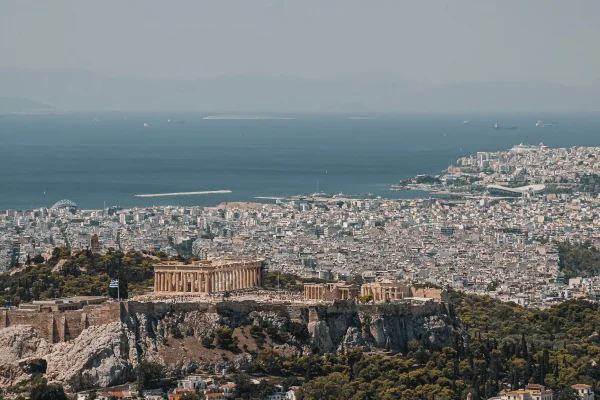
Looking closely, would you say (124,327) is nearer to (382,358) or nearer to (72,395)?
(72,395)

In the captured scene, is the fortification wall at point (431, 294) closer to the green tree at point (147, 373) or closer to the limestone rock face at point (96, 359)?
the green tree at point (147, 373)

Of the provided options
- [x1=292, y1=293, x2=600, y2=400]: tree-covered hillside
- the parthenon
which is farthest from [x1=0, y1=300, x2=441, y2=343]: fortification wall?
the parthenon

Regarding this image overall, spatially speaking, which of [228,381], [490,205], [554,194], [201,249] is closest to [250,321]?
[228,381]

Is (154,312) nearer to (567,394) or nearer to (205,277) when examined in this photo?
(205,277)

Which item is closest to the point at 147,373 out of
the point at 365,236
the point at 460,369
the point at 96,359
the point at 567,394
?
the point at 96,359

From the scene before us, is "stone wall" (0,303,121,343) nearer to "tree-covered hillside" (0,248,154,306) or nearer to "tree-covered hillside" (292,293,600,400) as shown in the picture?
"tree-covered hillside" (292,293,600,400)
